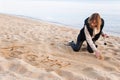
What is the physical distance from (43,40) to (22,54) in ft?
6.43

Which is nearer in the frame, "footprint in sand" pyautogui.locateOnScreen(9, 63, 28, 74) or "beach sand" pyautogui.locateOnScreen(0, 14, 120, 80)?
"beach sand" pyautogui.locateOnScreen(0, 14, 120, 80)

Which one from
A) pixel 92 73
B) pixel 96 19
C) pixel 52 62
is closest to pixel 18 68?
pixel 52 62

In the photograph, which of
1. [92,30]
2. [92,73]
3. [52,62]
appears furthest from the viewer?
[92,30]

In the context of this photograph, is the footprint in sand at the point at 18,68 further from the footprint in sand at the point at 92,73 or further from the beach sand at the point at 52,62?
the footprint in sand at the point at 92,73

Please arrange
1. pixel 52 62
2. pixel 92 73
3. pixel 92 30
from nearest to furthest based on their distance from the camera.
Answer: pixel 92 73, pixel 52 62, pixel 92 30

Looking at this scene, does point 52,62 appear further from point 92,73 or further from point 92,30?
point 92,30

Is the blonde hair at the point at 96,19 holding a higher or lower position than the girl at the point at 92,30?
higher

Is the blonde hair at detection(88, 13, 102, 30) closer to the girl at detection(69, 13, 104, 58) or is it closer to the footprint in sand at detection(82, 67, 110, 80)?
the girl at detection(69, 13, 104, 58)

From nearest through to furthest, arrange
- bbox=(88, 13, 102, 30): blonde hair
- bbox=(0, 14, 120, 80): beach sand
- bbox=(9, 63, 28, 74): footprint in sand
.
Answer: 1. bbox=(0, 14, 120, 80): beach sand
2. bbox=(9, 63, 28, 74): footprint in sand
3. bbox=(88, 13, 102, 30): blonde hair

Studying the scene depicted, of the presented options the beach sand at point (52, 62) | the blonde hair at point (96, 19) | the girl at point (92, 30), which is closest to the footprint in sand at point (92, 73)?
the beach sand at point (52, 62)

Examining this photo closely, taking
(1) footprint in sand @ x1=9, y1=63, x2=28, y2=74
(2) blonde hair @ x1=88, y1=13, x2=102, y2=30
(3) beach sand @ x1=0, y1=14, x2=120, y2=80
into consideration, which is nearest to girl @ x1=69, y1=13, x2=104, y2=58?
(2) blonde hair @ x1=88, y1=13, x2=102, y2=30

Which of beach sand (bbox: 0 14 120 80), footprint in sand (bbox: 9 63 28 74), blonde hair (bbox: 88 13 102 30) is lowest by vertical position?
beach sand (bbox: 0 14 120 80)

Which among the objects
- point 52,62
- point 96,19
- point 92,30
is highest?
point 96,19

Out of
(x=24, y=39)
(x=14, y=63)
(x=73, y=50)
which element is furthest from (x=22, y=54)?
(x=24, y=39)
